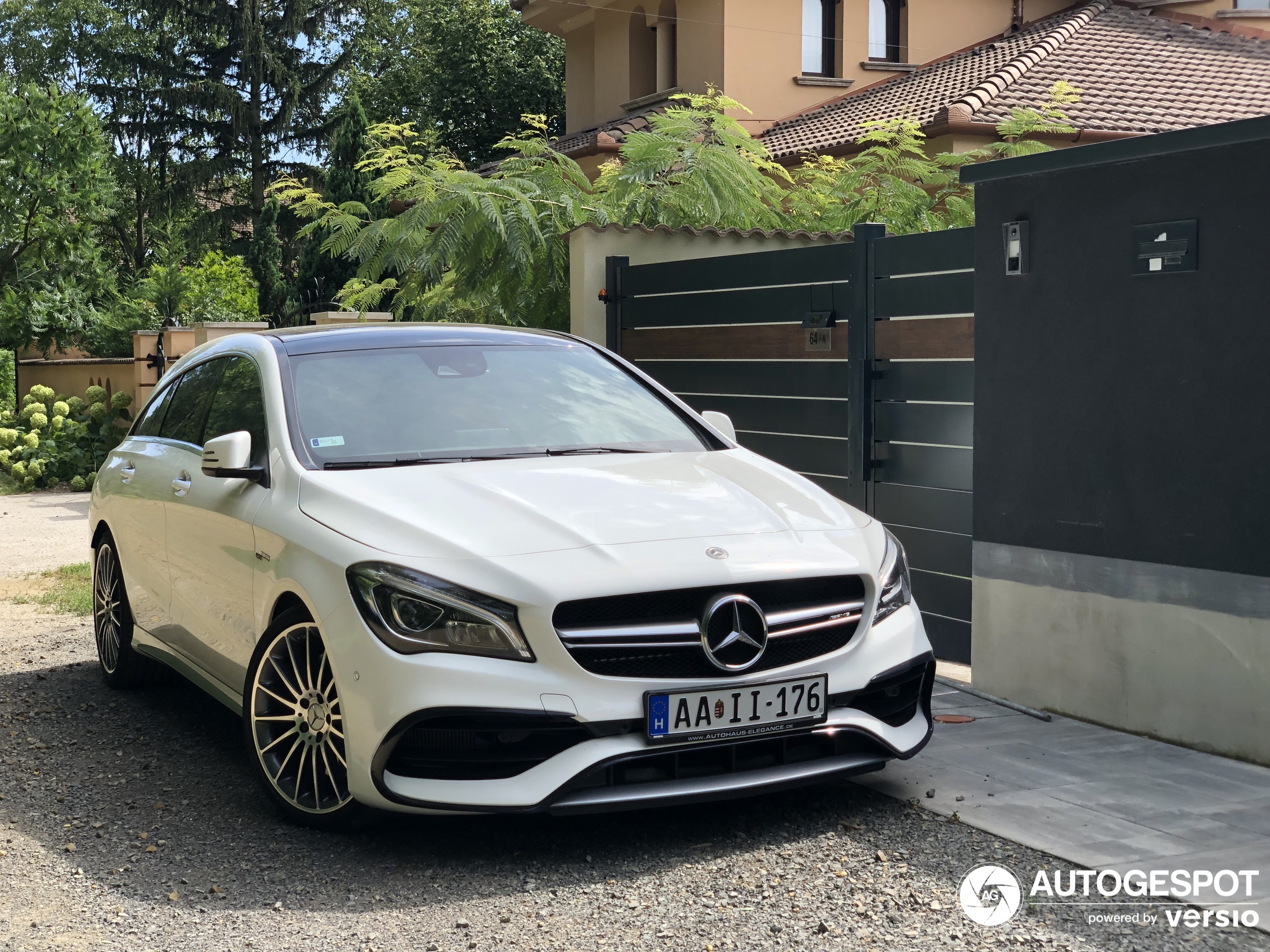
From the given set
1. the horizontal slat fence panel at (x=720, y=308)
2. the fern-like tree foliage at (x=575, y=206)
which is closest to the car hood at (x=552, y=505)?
the horizontal slat fence panel at (x=720, y=308)

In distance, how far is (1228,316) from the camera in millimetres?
5023

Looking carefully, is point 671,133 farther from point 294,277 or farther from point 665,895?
point 294,277

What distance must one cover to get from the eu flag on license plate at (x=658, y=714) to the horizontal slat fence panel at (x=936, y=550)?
3.19 metres

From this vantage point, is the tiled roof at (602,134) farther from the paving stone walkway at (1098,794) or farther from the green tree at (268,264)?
the paving stone walkway at (1098,794)

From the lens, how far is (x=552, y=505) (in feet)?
14.4

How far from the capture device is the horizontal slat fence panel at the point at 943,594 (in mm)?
6910

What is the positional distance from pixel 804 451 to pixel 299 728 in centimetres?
411

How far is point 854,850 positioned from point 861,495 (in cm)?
339

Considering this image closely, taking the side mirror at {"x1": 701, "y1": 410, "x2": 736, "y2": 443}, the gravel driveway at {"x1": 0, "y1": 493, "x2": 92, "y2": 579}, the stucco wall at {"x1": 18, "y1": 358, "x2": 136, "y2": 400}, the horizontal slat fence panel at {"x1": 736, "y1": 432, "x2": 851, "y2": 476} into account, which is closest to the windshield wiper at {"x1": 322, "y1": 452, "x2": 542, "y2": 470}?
the side mirror at {"x1": 701, "y1": 410, "x2": 736, "y2": 443}

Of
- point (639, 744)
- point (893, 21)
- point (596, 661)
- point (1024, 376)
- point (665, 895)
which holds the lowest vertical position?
point (665, 895)

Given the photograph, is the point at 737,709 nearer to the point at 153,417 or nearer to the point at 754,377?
the point at 153,417

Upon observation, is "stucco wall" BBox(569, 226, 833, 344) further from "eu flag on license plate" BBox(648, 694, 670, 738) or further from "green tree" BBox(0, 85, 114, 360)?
"green tree" BBox(0, 85, 114, 360)

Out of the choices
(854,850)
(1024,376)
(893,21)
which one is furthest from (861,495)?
(893,21)

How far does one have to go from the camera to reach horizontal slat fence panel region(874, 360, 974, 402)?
6.82 metres
